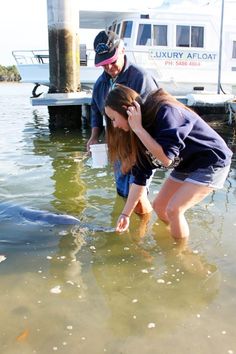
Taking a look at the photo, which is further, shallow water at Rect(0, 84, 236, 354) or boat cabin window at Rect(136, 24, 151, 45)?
boat cabin window at Rect(136, 24, 151, 45)

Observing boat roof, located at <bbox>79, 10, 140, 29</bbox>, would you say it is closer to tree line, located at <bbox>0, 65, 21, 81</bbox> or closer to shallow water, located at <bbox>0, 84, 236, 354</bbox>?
Result: shallow water, located at <bbox>0, 84, 236, 354</bbox>

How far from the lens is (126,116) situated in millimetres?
3369

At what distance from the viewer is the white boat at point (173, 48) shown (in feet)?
48.4

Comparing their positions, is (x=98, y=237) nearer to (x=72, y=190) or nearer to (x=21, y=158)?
(x=72, y=190)

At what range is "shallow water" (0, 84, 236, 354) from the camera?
2953mm

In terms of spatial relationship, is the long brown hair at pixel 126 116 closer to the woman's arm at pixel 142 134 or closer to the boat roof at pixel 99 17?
the woman's arm at pixel 142 134

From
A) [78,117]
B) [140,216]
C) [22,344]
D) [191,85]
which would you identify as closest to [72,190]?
[140,216]

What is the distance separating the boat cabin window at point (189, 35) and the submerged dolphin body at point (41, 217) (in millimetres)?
11400

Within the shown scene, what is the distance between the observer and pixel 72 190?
664cm

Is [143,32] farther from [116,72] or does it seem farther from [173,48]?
[116,72]

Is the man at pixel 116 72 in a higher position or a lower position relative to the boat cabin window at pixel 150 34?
lower

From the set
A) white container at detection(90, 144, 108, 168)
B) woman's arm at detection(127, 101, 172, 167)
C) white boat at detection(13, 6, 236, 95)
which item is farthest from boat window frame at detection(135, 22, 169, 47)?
woman's arm at detection(127, 101, 172, 167)

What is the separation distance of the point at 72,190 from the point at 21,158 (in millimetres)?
2769

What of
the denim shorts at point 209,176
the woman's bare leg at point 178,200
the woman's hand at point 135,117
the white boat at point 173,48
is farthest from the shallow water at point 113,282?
the white boat at point 173,48
